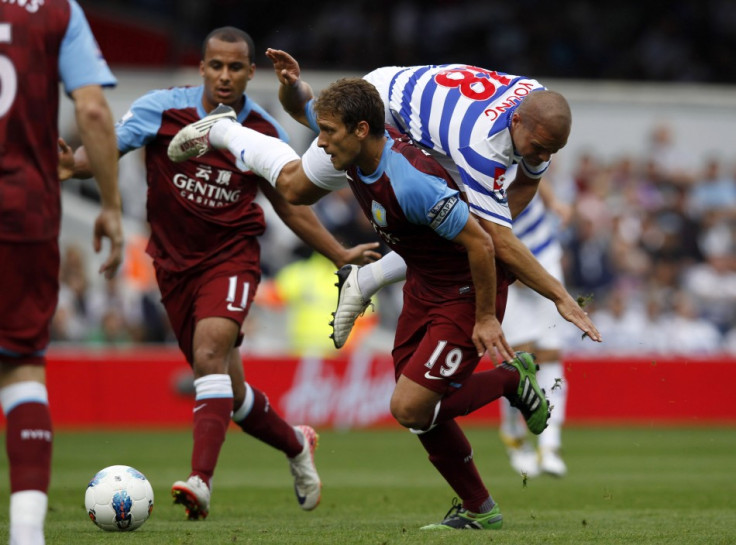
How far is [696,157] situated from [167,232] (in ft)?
45.7

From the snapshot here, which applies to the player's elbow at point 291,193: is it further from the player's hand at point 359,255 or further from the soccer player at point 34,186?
the soccer player at point 34,186

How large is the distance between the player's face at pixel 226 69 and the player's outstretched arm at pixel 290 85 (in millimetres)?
389

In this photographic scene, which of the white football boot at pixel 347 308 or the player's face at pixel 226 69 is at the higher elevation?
the player's face at pixel 226 69

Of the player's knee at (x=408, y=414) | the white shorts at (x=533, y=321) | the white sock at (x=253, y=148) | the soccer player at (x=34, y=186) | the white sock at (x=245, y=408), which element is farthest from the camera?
the white shorts at (x=533, y=321)

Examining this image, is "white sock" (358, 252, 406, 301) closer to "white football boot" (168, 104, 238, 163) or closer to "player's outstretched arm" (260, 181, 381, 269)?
"player's outstretched arm" (260, 181, 381, 269)

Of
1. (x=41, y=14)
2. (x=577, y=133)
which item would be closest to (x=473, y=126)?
(x=41, y=14)

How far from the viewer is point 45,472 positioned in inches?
179

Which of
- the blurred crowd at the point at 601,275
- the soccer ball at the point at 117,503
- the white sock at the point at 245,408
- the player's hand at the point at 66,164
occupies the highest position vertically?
the player's hand at the point at 66,164

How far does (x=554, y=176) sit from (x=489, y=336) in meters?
12.5

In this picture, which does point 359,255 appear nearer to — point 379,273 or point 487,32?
point 379,273

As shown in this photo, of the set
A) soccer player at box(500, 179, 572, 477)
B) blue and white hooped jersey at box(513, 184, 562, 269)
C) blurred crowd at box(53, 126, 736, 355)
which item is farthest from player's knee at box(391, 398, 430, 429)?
blurred crowd at box(53, 126, 736, 355)

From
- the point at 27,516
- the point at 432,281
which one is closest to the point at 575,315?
the point at 432,281

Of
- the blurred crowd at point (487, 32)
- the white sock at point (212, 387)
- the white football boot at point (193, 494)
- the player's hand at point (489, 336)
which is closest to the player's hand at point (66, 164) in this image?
the white sock at point (212, 387)

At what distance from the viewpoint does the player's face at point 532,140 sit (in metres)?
6.09
